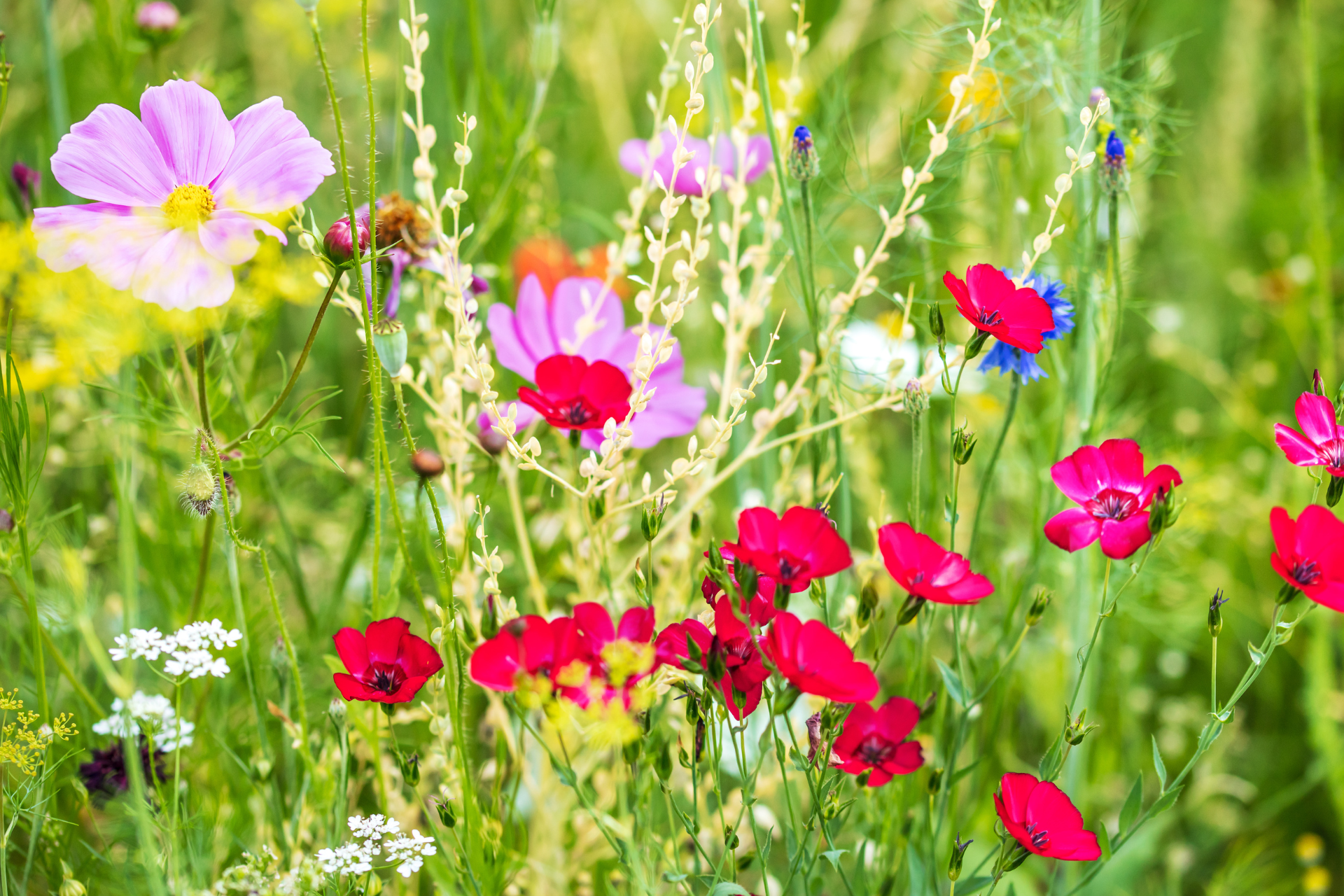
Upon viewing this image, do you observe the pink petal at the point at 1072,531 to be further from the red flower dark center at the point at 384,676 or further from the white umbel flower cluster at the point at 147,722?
the white umbel flower cluster at the point at 147,722

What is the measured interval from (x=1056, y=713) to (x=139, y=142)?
31.5 inches

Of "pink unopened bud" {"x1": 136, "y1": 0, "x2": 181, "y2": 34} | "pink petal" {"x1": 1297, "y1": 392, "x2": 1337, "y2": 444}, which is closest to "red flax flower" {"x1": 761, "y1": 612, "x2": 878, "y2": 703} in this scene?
"pink petal" {"x1": 1297, "y1": 392, "x2": 1337, "y2": 444}

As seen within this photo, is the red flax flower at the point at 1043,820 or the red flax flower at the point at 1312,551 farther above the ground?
the red flax flower at the point at 1312,551

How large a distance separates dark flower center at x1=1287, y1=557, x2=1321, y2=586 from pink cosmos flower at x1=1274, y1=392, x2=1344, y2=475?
43 millimetres

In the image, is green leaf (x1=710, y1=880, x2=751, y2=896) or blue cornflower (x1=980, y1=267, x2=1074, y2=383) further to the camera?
blue cornflower (x1=980, y1=267, x2=1074, y2=383)

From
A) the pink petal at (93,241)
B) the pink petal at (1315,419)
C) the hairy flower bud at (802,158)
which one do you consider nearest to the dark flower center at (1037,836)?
the pink petal at (1315,419)

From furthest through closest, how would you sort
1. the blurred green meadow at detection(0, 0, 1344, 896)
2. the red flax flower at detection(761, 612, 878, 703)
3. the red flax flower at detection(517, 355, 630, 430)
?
the blurred green meadow at detection(0, 0, 1344, 896) < the red flax flower at detection(517, 355, 630, 430) < the red flax flower at detection(761, 612, 878, 703)

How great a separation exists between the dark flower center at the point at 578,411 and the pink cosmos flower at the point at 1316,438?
301 millimetres

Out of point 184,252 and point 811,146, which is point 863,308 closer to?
point 811,146

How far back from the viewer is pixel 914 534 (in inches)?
17.1

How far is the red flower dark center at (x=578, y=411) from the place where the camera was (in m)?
0.49

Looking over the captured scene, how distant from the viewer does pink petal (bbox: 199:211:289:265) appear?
1.40 ft

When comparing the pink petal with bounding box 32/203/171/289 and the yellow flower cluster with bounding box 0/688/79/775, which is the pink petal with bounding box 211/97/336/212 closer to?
the pink petal with bounding box 32/203/171/289

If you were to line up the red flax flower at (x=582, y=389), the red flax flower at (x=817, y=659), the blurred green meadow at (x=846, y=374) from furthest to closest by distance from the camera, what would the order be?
1. the blurred green meadow at (x=846, y=374)
2. the red flax flower at (x=582, y=389)
3. the red flax flower at (x=817, y=659)
